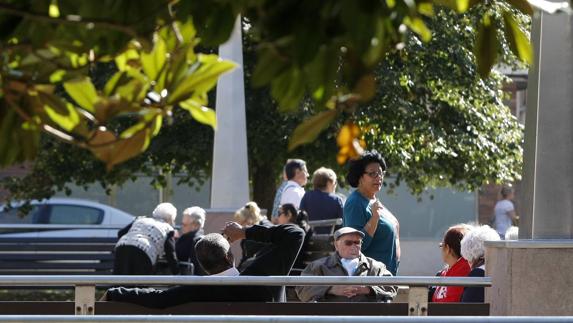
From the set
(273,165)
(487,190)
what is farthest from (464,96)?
(487,190)

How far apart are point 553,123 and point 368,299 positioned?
5.07ft

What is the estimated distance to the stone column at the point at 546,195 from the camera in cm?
611

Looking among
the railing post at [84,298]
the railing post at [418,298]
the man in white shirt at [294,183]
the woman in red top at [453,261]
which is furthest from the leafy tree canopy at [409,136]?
the railing post at [84,298]

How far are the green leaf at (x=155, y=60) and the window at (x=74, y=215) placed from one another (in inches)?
807

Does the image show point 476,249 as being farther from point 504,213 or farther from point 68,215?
point 68,215

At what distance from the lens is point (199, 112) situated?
245cm

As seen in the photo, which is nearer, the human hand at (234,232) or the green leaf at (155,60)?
the green leaf at (155,60)

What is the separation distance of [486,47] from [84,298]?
11.2 ft

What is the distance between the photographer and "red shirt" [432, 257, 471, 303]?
735cm

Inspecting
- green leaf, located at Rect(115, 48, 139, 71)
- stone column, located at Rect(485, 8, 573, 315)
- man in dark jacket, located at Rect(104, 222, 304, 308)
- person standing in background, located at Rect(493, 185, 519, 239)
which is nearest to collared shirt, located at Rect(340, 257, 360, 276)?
man in dark jacket, located at Rect(104, 222, 304, 308)

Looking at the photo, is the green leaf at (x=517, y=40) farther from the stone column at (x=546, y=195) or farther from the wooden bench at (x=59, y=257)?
the wooden bench at (x=59, y=257)

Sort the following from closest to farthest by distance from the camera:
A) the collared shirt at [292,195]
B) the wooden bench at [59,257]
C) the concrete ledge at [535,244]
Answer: the concrete ledge at [535,244], the collared shirt at [292,195], the wooden bench at [59,257]

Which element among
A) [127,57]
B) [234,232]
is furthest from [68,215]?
[127,57]

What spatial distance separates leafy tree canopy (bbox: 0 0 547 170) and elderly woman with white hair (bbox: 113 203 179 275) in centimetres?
940
